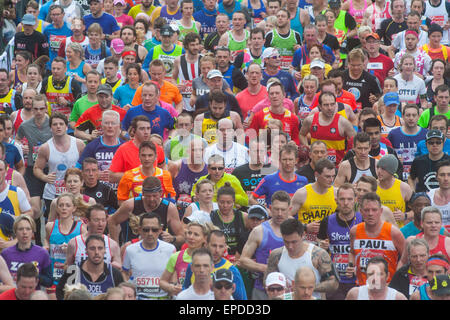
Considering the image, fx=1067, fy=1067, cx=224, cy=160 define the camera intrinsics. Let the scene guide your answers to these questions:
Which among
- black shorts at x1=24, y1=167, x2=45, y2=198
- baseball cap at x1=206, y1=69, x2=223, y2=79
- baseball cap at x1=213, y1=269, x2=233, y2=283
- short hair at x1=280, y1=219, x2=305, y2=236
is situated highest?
baseball cap at x1=206, y1=69, x2=223, y2=79

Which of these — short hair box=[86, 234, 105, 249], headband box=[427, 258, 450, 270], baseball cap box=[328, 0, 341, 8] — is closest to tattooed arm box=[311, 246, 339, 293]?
headband box=[427, 258, 450, 270]

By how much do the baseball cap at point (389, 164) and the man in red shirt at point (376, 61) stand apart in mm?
4931

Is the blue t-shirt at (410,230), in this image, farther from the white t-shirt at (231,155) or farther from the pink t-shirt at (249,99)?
the pink t-shirt at (249,99)

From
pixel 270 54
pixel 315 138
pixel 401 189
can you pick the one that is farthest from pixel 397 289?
pixel 270 54

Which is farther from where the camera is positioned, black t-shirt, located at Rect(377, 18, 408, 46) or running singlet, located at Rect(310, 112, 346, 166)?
black t-shirt, located at Rect(377, 18, 408, 46)

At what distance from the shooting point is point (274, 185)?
13.2m

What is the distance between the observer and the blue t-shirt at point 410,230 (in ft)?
40.4

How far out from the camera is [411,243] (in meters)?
11.4

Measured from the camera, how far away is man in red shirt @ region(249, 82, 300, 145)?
15.2 meters

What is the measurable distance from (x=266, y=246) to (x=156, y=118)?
391 cm

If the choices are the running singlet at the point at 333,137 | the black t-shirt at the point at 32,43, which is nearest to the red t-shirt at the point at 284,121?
the running singlet at the point at 333,137

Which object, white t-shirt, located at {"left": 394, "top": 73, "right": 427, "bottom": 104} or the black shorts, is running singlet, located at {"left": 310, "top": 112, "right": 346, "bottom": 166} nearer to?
white t-shirt, located at {"left": 394, "top": 73, "right": 427, "bottom": 104}

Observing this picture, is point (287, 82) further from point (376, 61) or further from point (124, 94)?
point (124, 94)

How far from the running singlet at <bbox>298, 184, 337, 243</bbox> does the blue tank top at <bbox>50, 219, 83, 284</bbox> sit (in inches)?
105
